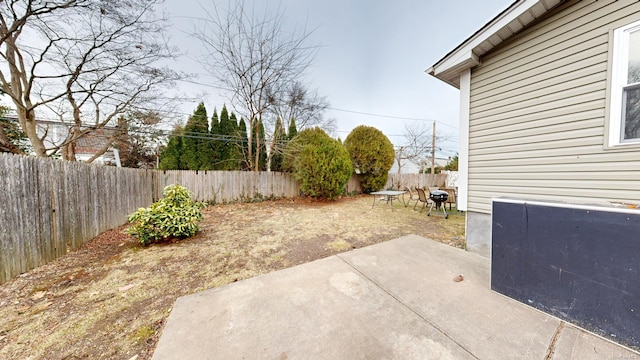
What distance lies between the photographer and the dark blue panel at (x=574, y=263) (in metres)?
1.52

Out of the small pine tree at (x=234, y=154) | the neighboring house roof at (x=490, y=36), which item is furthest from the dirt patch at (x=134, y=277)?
the small pine tree at (x=234, y=154)

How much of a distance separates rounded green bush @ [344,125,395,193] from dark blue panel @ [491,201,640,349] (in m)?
9.52

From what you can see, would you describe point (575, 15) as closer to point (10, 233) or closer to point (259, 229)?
point (259, 229)

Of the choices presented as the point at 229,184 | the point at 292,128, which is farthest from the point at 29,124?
the point at 292,128

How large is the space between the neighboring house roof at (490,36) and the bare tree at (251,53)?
6.72 m

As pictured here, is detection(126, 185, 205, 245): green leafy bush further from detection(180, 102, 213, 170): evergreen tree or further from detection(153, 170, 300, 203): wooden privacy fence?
detection(180, 102, 213, 170): evergreen tree

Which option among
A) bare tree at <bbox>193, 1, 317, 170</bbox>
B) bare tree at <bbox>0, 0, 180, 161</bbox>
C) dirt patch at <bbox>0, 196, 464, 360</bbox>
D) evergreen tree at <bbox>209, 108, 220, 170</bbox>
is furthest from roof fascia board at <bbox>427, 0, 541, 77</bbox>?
evergreen tree at <bbox>209, 108, 220, 170</bbox>

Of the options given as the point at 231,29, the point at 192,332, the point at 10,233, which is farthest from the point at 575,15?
the point at 231,29

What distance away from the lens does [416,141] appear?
20141mm

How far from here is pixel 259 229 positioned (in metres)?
5.00

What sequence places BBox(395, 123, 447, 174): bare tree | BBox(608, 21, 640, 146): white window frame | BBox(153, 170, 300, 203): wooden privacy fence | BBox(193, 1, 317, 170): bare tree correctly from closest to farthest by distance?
BBox(608, 21, 640, 146): white window frame → BBox(153, 170, 300, 203): wooden privacy fence → BBox(193, 1, 317, 170): bare tree → BBox(395, 123, 447, 174): bare tree

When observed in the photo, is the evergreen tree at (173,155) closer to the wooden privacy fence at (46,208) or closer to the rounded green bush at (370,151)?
the wooden privacy fence at (46,208)

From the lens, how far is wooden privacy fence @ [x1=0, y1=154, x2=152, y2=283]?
8.42 ft

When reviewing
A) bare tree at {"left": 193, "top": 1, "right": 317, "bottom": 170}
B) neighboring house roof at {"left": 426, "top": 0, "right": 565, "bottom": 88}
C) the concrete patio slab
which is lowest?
the concrete patio slab
